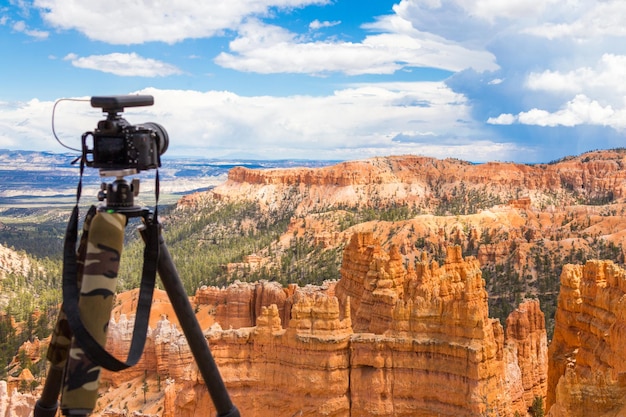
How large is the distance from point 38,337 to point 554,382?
3833 cm

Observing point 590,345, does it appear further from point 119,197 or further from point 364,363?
point 119,197

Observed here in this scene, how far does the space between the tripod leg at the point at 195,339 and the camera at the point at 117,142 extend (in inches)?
26.0

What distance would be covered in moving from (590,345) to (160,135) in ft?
64.5

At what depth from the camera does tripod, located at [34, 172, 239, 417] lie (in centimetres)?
469

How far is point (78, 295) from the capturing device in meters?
4.90

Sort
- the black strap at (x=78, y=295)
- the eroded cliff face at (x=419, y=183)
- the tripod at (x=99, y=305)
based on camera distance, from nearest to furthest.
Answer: the black strap at (x=78, y=295)
the tripod at (x=99, y=305)
the eroded cliff face at (x=419, y=183)

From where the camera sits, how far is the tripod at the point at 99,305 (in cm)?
469

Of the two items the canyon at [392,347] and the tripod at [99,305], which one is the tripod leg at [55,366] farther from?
the canyon at [392,347]

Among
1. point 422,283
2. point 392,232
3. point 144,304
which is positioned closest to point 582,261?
point 392,232

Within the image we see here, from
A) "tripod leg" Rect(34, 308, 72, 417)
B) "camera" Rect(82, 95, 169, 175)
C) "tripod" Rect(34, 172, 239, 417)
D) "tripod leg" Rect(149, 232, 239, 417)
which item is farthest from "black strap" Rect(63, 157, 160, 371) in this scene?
"tripod leg" Rect(34, 308, 72, 417)

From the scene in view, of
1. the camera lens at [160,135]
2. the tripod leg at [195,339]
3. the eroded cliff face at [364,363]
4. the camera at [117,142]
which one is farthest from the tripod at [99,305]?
the eroded cliff face at [364,363]

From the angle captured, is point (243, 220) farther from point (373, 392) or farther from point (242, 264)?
point (373, 392)

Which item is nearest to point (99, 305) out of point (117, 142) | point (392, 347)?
point (117, 142)

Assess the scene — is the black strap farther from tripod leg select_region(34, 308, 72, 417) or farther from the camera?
tripod leg select_region(34, 308, 72, 417)
